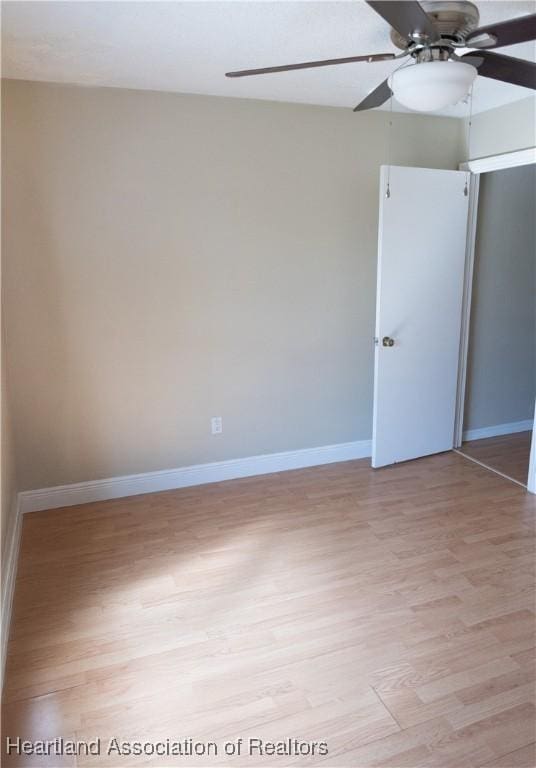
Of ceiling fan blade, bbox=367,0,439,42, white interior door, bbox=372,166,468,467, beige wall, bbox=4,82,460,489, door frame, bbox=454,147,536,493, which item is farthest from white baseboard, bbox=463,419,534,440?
ceiling fan blade, bbox=367,0,439,42

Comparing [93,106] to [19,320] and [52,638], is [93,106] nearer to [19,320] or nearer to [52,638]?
[19,320]

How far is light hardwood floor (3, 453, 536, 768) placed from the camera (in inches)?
68.3

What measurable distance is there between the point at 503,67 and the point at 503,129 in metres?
1.76

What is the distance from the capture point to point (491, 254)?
403 cm

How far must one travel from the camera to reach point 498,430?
439 centimetres

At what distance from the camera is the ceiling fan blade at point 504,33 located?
153 cm

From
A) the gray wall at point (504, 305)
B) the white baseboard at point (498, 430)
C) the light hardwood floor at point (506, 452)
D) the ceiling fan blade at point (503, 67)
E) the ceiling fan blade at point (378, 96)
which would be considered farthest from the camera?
the white baseboard at point (498, 430)

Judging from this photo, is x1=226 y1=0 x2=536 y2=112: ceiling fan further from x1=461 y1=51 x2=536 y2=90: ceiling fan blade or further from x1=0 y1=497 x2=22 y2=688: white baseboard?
x1=0 y1=497 x2=22 y2=688: white baseboard

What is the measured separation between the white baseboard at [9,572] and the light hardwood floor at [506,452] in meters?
3.05

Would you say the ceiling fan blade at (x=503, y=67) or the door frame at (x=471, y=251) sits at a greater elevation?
the ceiling fan blade at (x=503, y=67)

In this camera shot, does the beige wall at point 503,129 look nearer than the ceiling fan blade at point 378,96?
No

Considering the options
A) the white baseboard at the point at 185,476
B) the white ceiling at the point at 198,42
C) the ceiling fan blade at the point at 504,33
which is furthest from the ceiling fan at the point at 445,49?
the white baseboard at the point at 185,476

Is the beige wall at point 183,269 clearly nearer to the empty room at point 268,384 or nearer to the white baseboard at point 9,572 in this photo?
the empty room at point 268,384

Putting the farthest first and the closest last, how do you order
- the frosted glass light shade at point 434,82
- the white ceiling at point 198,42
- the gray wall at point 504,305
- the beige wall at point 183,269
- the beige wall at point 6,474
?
the gray wall at point 504,305 → the beige wall at point 183,269 → the beige wall at point 6,474 → the white ceiling at point 198,42 → the frosted glass light shade at point 434,82
